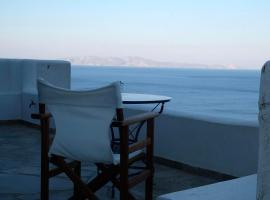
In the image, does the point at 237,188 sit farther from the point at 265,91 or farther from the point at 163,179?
the point at 163,179

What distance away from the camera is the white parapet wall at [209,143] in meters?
3.73

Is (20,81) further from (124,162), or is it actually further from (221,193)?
(221,193)

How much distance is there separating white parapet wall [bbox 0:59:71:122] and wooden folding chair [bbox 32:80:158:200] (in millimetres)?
4142

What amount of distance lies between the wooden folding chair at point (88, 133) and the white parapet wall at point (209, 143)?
1.38m

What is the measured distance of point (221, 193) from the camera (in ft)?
4.81

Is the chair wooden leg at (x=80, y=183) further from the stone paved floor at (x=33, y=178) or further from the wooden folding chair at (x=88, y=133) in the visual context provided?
the stone paved floor at (x=33, y=178)

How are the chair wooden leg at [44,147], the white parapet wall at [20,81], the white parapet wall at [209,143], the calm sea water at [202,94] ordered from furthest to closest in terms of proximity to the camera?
the calm sea water at [202,94], the white parapet wall at [20,81], the white parapet wall at [209,143], the chair wooden leg at [44,147]

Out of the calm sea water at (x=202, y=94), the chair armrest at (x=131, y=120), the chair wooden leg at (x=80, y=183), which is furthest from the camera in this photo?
the calm sea water at (x=202, y=94)

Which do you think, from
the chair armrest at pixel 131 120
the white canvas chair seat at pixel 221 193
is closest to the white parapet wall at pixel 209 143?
the chair armrest at pixel 131 120

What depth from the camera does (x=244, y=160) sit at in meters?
3.76

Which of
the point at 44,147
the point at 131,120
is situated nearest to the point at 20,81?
the point at 44,147

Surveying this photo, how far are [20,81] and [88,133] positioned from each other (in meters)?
4.69

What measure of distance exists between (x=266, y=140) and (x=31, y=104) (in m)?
5.72

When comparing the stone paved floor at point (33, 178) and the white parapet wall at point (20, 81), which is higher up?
the white parapet wall at point (20, 81)
